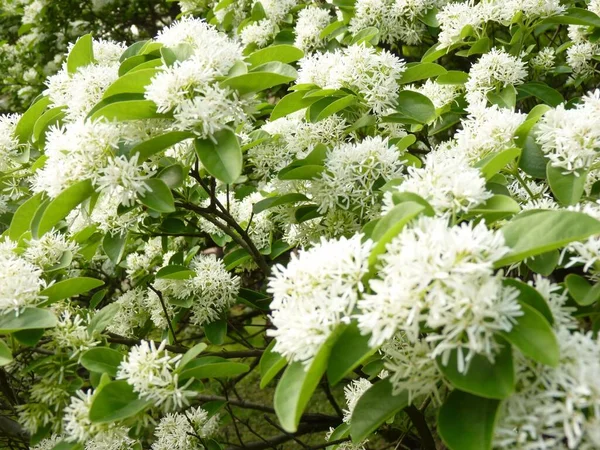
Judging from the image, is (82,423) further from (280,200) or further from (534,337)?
(534,337)

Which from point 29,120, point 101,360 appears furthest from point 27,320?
point 29,120

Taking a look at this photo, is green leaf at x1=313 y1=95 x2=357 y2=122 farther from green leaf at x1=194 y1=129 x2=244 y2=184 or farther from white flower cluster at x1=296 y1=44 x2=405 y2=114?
green leaf at x1=194 y1=129 x2=244 y2=184

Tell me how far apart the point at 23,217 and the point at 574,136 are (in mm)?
1659

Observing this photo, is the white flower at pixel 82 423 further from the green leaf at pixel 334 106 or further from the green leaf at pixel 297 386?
the green leaf at pixel 334 106

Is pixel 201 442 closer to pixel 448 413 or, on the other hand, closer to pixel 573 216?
pixel 448 413

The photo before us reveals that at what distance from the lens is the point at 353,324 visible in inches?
41.4

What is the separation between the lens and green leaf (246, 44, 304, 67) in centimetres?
179

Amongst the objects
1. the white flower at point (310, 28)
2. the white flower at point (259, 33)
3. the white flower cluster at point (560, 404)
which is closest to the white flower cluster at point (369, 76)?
the white flower cluster at point (560, 404)

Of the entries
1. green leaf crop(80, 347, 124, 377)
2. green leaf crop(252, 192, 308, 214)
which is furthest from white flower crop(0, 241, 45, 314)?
green leaf crop(252, 192, 308, 214)

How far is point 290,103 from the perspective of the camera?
1944 mm

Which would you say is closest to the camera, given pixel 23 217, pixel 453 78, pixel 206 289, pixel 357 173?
pixel 357 173

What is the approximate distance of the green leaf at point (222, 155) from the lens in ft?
4.78

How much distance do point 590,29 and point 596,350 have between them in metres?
2.38

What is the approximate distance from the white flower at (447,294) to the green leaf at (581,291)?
235 millimetres
